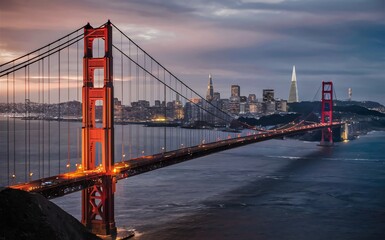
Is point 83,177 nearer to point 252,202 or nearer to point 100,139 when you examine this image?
point 100,139

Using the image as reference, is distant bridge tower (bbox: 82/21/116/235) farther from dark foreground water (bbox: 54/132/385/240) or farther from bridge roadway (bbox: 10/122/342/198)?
dark foreground water (bbox: 54/132/385/240)

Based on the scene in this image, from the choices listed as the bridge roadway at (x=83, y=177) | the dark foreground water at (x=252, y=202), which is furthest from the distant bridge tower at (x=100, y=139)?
the dark foreground water at (x=252, y=202)

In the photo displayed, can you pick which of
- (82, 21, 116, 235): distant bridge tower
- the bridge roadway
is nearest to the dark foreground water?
(82, 21, 116, 235): distant bridge tower

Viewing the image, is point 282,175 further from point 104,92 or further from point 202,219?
point 104,92

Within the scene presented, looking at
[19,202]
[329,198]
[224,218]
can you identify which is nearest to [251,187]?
[329,198]

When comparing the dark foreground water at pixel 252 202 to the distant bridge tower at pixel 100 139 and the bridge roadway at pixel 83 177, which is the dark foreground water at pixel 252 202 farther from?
the bridge roadway at pixel 83 177

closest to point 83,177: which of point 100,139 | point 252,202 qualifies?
point 100,139
